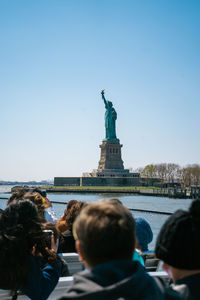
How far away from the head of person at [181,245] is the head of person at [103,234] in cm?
30

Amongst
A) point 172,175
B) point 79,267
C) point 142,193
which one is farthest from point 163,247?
point 172,175

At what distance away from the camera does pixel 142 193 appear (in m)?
61.6

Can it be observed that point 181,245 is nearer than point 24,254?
Yes

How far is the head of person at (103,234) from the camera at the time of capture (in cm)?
173

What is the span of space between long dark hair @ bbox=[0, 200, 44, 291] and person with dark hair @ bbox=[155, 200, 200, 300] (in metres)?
0.99

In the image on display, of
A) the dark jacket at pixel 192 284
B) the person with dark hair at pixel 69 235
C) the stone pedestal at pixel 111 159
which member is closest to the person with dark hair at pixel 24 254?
the dark jacket at pixel 192 284

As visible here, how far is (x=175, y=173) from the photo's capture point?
Result: 96.1 metres

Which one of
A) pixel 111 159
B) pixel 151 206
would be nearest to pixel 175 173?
pixel 111 159

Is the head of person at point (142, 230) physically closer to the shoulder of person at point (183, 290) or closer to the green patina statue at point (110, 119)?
the shoulder of person at point (183, 290)

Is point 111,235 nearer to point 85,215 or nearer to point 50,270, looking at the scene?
point 85,215

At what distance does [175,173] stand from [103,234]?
317 ft

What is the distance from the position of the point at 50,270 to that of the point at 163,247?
3.50 ft

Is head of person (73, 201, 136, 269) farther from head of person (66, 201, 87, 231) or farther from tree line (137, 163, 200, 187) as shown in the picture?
tree line (137, 163, 200, 187)

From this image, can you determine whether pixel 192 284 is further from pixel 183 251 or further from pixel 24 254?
pixel 24 254
